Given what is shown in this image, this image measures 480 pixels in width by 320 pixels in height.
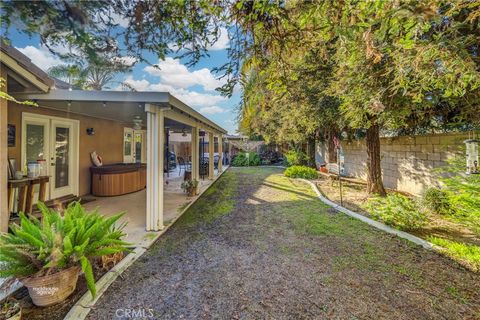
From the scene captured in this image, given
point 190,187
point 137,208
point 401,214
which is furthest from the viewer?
point 190,187

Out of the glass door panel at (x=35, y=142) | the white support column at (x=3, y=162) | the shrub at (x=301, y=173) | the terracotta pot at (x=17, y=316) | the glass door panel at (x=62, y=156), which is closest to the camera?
the terracotta pot at (x=17, y=316)

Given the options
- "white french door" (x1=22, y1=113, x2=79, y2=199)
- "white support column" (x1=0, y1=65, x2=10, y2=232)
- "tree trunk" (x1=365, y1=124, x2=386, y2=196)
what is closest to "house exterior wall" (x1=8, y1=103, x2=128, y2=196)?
"white french door" (x1=22, y1=113, x2=79, y2=199)

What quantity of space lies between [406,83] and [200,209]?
215 inches

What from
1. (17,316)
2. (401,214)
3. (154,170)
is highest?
(154,170)

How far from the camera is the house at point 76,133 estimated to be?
13.3 feet

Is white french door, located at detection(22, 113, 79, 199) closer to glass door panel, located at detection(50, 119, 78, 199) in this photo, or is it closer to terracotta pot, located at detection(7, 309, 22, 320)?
glass door panel, located at detection(50, 119, 78, 199)

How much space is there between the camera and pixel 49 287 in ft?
7.80

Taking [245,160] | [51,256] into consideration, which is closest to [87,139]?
[51,256]

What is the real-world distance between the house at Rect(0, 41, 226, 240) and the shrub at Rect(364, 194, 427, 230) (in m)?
4.78

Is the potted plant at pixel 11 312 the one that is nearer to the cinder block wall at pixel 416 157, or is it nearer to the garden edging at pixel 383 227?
the garden edging at pixel 383 227

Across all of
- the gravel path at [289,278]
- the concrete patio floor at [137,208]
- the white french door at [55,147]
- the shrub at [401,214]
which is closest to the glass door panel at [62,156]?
the white french door at [55,147]

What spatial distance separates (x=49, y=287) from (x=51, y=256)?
357mm

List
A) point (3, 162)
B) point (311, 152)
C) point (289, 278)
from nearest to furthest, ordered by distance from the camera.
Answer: point (289, 278), point (3, 162), point (311, 152)

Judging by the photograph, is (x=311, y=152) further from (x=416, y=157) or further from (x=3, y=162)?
(x=3, y=162)
